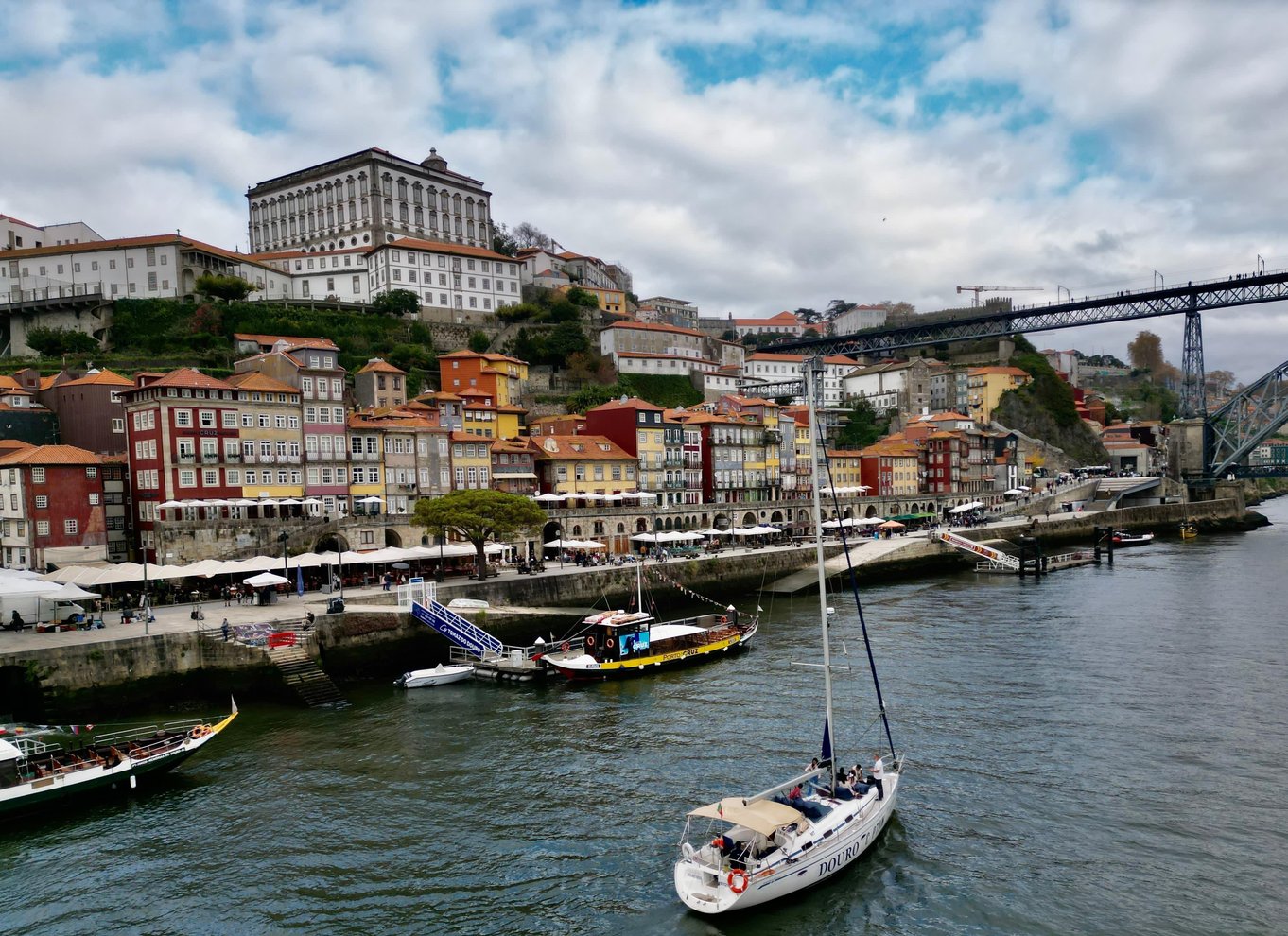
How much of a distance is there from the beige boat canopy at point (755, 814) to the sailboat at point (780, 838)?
0.6 inches

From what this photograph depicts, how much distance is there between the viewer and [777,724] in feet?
78.7

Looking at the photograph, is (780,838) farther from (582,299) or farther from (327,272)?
(582,299)

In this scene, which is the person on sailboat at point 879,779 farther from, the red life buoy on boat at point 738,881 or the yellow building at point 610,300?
the yellow building at point 610,300

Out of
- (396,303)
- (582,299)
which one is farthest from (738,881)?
(582,299)

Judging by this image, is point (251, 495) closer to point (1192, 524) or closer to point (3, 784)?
point (3, 784)

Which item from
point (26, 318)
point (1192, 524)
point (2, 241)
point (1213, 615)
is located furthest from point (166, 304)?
point (1192, 524)

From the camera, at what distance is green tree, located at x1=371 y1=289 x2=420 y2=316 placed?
82812mm

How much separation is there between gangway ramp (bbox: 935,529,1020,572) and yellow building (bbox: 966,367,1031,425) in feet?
178

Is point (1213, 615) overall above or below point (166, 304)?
below

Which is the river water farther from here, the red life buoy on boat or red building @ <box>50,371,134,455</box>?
red building @ <box>50,371,134,455</box>

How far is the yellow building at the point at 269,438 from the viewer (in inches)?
1690

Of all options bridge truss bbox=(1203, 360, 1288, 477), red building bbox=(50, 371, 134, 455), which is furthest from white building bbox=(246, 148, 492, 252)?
bridge truss bbox=(1203, 360, 1288, 477)

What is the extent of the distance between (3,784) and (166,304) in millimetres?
61048

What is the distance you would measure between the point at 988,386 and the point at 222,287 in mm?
88377
